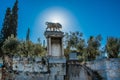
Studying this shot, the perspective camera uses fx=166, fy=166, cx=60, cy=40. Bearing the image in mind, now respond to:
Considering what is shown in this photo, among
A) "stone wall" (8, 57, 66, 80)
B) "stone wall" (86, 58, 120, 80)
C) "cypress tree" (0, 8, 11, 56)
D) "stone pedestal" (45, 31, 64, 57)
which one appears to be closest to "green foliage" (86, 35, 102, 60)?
"stone wall" (86, 58, 120, 80)

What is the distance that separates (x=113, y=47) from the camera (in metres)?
18.4

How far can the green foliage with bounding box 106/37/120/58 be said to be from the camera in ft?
59.9

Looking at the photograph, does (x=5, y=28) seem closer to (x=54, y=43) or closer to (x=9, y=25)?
(x=9, y=25)

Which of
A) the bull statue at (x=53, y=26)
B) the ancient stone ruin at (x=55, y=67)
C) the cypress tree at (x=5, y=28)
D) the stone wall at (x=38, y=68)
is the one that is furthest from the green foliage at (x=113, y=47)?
the cypress tree at (x=5, y=28)

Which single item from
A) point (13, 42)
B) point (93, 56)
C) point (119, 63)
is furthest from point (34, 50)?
point (119, 63)

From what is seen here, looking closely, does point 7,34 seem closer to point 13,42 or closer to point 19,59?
point 13,42

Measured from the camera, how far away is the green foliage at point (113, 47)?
18248 millimetres

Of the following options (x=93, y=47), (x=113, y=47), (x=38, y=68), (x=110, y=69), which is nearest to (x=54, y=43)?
(x=38, y=68)

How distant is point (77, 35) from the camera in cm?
2302

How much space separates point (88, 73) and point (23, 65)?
4008mm

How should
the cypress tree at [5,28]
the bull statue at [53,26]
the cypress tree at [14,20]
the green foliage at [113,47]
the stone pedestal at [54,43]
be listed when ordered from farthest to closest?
the cypress tree at [14,20], the cypress tree at [5,28], the green foliage at [113,47], the bull statue at [53,26], the stone pedestal at [54,43]

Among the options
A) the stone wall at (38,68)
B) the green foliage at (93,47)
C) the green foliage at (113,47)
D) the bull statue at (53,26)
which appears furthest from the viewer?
the green foliage at (93,47)

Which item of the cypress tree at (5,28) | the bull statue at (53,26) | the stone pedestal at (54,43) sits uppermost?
the cypress tree at (5,28)

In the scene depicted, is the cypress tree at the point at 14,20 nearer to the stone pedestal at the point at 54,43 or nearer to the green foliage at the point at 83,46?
the green foliage at the point at 83,46
